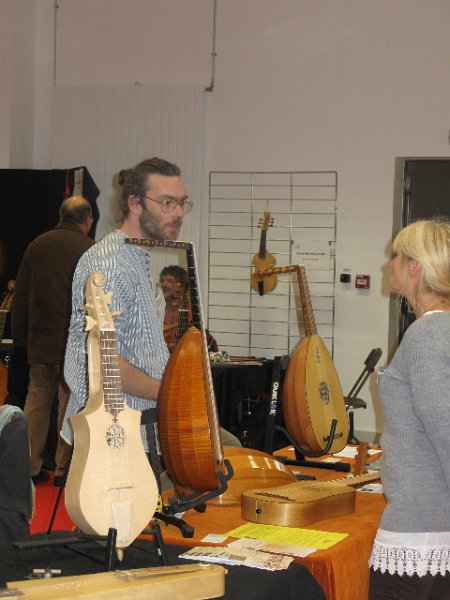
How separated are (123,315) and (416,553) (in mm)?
960

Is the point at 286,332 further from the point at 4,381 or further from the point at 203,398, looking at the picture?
the point at 203,398

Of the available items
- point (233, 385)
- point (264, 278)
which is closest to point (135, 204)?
point (233, 385)

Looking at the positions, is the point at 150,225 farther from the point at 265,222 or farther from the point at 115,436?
the point at 265,222

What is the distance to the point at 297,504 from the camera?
7.80 ft

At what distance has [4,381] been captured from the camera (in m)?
5.78

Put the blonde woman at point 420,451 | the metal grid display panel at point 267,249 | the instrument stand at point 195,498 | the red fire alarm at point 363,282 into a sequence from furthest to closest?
the metal grid display panel at point 267,249
the red fire alarm at point 363,282
the instrument stand at point 195,498
the blonde woman at point 420,451

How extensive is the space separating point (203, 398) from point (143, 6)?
5.99m

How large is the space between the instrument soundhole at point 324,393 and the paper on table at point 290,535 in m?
0.99

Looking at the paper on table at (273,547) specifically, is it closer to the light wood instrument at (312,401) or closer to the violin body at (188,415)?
the violin body at (188,415)

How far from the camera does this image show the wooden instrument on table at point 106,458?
68.4 inches

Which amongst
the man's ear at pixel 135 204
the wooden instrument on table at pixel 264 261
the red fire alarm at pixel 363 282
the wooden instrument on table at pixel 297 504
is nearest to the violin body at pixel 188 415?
the wooden instrument on table at pixel 297 504

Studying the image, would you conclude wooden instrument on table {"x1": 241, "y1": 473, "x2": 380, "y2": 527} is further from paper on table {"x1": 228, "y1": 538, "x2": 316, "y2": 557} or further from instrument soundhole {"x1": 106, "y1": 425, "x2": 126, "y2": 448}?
instrument soundhole {"x1": 106, "y1": 425, "x2": 126, "y2": 448}

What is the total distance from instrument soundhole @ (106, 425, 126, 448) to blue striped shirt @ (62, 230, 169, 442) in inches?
18.1

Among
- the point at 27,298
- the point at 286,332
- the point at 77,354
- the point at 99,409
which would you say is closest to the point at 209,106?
the point at 286,332
